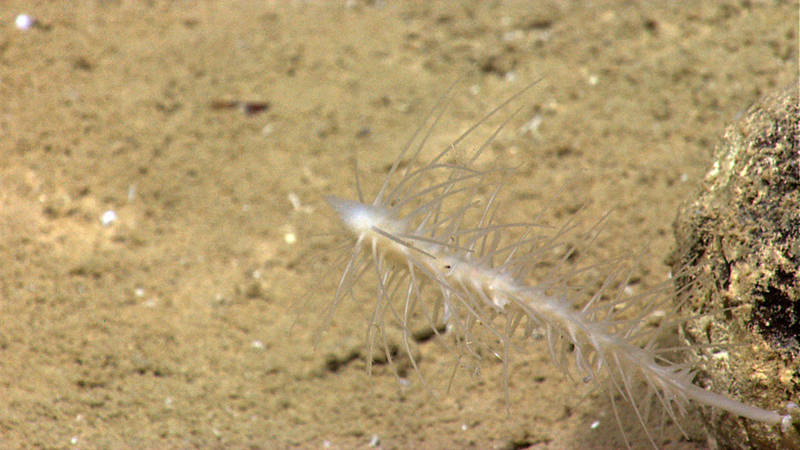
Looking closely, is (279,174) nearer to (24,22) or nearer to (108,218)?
(108,218)

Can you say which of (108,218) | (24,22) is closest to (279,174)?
(108,218)

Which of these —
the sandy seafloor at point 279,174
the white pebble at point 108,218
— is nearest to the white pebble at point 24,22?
the sandy seafloor at point 279,174

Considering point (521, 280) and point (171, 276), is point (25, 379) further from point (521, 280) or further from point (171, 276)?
point (521, 280)

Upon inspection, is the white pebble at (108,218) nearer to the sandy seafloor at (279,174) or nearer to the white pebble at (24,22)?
the sandy seafloor at (279,174)

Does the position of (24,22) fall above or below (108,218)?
above

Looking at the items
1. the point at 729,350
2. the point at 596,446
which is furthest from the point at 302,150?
the point at 729,350

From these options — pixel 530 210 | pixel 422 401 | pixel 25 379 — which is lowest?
pixel 422 401
